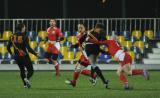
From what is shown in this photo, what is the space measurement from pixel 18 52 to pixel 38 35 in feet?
41.4

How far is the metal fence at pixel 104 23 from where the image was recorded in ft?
109

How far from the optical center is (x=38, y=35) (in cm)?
3353

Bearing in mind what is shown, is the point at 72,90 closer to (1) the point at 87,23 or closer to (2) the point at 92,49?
(2) the point at 92,49

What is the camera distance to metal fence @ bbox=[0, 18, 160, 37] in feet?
109

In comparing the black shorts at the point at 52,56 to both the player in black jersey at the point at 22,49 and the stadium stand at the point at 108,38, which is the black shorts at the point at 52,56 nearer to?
the stadium stand at the point at 108,38

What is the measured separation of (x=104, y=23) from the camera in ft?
111

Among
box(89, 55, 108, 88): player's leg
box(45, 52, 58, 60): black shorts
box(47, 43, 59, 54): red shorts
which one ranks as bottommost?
box(45, 52, 58, 60): black shorts

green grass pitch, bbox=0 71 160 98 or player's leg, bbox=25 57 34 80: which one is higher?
player's leg, bbox=25 57 34 80

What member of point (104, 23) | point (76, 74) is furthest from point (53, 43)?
point (76, 74)

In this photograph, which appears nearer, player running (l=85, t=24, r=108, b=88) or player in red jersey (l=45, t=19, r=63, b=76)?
player running (l=85, t=24, r=108, b=88)

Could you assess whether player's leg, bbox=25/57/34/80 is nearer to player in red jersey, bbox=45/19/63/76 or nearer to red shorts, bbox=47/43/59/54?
player in red jersey, bbox=45/19/63/76
